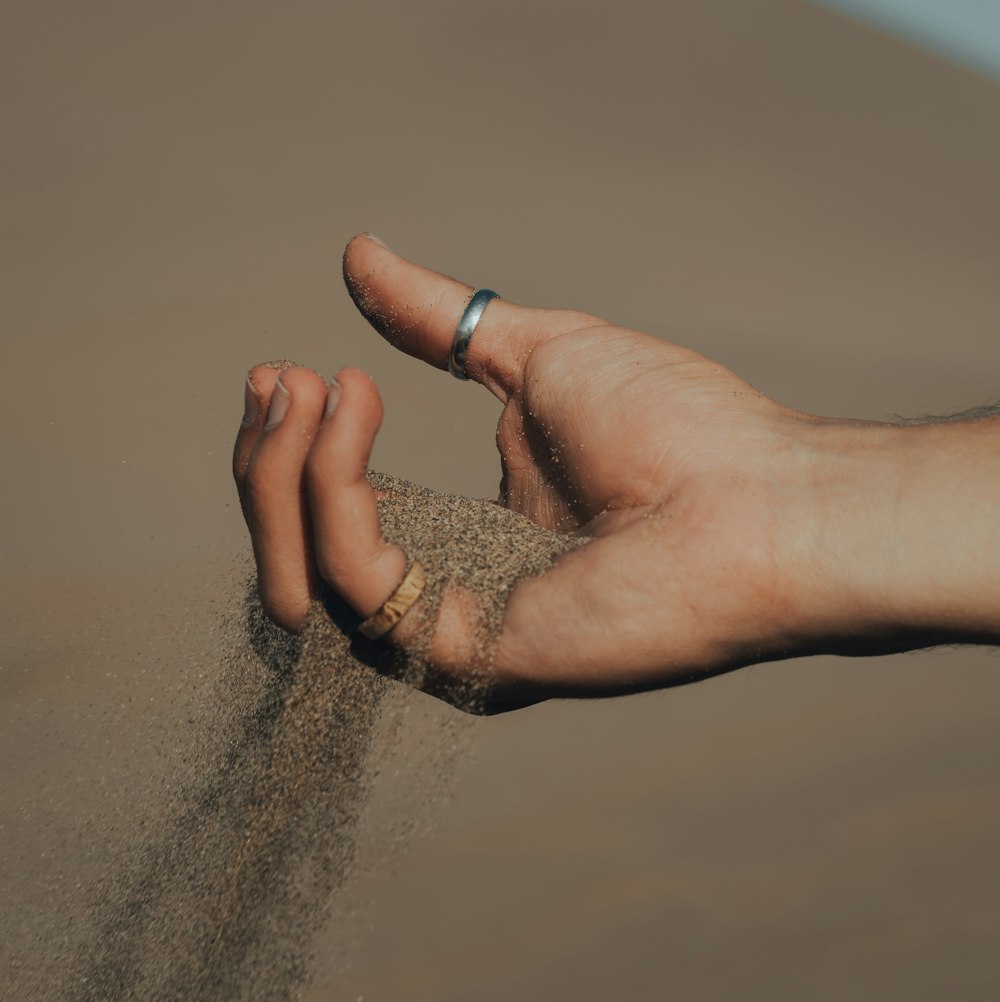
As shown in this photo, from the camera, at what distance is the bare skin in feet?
4.35

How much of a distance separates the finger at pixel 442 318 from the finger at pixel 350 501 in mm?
504

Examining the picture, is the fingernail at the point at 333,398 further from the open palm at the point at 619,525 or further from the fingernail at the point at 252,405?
the fingernail at the point at 252,405

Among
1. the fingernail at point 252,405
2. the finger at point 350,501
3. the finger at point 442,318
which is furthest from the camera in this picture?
the finger at point 442,318

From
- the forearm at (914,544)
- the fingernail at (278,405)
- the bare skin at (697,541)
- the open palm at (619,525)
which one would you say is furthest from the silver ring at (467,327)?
the forearm at (914,544)

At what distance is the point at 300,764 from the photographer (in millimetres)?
1443

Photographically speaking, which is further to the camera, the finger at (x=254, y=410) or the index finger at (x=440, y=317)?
the index finger at (x=440, y=317)

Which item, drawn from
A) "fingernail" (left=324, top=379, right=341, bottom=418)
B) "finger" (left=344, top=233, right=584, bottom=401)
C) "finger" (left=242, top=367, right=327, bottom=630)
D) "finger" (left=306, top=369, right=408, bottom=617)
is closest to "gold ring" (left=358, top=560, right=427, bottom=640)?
"finger" (left=306, top=369, right=408, bottom=617)

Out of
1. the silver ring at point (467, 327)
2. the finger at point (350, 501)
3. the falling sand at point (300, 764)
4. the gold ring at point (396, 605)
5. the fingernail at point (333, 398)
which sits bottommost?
the falling sand at point (300, 764)

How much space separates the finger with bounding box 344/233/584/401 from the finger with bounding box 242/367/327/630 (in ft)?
1.58

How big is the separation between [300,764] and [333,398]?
1.84 ft

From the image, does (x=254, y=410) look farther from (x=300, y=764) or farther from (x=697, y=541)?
(x=697, y=541)

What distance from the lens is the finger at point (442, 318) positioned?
1.79 metres

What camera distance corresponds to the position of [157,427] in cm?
414

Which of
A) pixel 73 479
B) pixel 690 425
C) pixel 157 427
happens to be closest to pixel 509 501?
pixel 690 425
